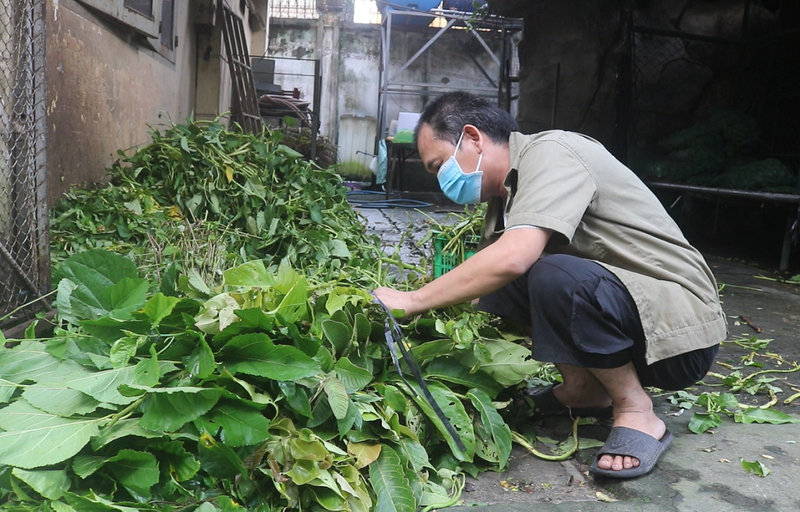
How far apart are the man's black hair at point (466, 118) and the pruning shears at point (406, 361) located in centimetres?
60

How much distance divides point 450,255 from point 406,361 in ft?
3.28

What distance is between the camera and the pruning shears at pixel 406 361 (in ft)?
5.65

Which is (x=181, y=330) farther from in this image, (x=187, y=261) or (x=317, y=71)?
(x=317, y=71)

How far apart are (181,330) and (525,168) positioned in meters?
1.02

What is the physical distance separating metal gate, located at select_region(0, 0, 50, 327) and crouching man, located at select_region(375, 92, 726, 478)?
1.31m

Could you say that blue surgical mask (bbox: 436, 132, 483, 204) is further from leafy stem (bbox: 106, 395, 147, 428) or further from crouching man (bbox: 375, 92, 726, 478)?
leafy stem (bbox: 106, 395, 147, 428)

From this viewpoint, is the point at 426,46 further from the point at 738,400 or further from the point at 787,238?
the point at 738,400

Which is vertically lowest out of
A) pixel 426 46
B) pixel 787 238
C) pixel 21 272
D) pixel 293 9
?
pixel 787 238

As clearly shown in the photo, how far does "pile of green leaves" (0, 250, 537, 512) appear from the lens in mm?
1319

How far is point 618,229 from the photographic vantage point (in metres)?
1.91

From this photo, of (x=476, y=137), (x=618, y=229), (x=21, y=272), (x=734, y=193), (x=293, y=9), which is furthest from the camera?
(x=293, y=9)

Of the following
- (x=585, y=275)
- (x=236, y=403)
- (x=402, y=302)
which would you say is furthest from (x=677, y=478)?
(x=236, y=403)

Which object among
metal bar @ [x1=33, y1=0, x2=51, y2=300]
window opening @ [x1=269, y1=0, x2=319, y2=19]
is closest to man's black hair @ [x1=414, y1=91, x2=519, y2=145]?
metal bar @ [x1=33, y1=0, x2=51, y2=300]

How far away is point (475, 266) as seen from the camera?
1.76 meters
